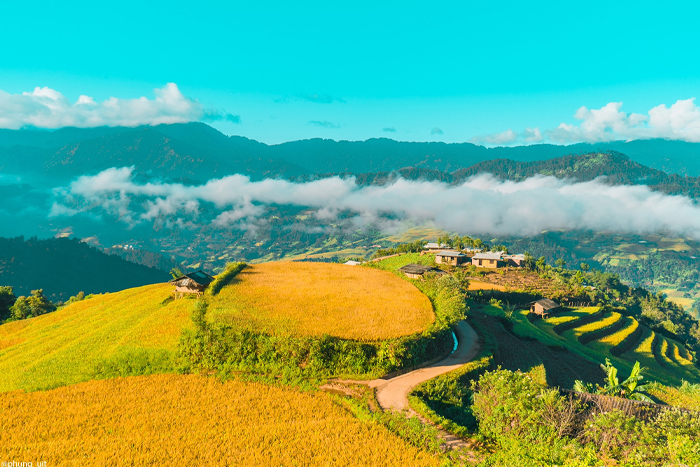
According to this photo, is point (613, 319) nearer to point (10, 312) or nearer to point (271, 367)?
point (271, 367)

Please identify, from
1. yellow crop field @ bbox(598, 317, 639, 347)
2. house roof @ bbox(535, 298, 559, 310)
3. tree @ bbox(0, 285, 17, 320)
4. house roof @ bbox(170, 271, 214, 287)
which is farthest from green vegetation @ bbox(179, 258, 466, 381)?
tree @ bbox(0, 285, 17, 320)

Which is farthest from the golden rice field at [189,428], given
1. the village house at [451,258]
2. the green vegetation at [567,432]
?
the village house at [451,258]

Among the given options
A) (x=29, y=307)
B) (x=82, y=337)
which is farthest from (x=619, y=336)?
(x=29, y=307)

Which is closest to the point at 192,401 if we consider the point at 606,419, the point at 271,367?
the point at 271,367

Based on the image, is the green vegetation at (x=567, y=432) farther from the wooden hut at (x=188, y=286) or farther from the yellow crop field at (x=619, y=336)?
the yellow crop field at (x=619, y=336)

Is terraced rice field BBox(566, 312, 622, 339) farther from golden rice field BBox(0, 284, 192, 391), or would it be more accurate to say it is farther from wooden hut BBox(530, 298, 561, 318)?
golden rice field BBox(0, 284, 192, 391)

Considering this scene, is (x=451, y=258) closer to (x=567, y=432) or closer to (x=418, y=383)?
(x=418, y=383)

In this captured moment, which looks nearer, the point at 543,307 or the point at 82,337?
the point at 82,337
